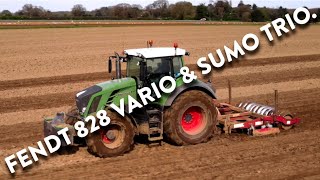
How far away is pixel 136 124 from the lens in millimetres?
9000

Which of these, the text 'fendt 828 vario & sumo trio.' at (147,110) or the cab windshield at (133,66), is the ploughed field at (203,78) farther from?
the cab windshield at (133,66)

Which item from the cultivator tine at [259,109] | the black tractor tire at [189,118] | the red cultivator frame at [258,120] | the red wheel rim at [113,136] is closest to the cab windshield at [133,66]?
the black tractor tire at [189,118]

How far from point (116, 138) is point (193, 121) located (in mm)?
1844

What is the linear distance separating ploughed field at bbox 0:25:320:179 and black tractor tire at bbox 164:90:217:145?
23 cm

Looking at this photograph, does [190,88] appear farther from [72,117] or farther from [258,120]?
[72,117]

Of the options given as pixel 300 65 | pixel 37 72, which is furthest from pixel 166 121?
pixel 300 65

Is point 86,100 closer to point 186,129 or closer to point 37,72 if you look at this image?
point 186,129

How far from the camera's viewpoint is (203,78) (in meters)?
18.4

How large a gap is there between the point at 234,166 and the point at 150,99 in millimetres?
2178

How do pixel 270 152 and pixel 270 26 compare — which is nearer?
pixel 270 152

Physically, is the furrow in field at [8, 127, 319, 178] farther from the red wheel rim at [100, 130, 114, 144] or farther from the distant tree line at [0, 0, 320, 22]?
the distant tree line at [0, 0, 320, 22]

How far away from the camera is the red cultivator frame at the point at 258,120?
10133 millimetres

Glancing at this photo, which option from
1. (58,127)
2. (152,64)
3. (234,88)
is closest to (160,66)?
(152,64)

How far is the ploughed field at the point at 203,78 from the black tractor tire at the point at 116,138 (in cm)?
19
